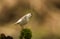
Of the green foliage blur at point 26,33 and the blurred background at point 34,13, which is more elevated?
the blurred background at point 34,13

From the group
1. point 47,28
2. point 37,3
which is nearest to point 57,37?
point 47,28

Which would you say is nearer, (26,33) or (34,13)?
(26,33)

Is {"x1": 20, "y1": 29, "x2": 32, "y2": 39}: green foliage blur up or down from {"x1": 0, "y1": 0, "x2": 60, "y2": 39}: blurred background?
down

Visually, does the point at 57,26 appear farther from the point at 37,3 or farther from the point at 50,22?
the point at 37,3

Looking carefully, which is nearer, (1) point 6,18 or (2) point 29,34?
(2) point 29,34

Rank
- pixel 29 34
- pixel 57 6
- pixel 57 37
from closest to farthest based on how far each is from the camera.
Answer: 1. pixel 29 34
2. pixel 57 37
3. pixel 57 6

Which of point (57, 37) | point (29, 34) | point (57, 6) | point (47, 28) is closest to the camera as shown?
point (29, 34)

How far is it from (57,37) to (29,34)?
0.72 metres

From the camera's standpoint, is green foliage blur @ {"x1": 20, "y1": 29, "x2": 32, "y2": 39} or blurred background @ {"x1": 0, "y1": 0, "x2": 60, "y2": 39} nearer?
green foliage blur @ {"x1": 20, "y1": 29, "x2": 32, "y2": 39}

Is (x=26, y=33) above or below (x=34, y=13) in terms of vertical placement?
below

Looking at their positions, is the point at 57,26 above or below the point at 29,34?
above

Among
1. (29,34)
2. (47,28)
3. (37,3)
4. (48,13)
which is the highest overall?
(37,3)

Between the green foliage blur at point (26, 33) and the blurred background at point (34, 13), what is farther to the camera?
the blurred background at point (34, 13)

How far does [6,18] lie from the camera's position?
243cm
